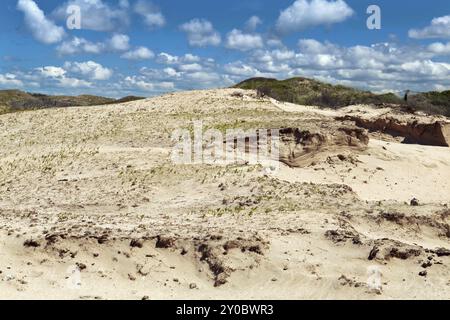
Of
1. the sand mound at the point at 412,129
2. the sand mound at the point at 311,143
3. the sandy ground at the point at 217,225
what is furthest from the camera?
the sand mound at the point at 412,129

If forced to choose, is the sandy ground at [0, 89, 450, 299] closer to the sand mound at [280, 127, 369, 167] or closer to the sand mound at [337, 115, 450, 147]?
the sand mound at [280, 127, 369, 167]

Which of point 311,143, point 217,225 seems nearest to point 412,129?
point 311,143

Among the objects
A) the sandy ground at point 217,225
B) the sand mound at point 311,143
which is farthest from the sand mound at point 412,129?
the sand mound at point 311,143

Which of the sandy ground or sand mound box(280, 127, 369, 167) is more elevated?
sand mound box(280, 127, 369, 167)

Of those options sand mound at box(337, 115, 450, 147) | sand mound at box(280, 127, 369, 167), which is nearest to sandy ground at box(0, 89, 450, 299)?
sand mound at box(280, 127, 369, 167)

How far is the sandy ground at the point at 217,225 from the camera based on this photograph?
29.2ft

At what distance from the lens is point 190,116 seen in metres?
26.5

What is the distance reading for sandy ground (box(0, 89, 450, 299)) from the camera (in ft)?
29.2

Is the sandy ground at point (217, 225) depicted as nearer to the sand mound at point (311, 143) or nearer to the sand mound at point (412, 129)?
the sand mound at point (311, 143)

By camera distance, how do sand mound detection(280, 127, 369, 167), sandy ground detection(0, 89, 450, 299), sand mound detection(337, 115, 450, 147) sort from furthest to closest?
sand mound detection(337, 115, 450, 147)
sand mound detection(280, 127, 369, 167)
sandy ground detection(0, 89, 450, 299)

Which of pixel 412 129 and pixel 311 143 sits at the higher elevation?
pixel 412 129

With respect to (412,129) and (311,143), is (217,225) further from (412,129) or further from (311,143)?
(412,129)

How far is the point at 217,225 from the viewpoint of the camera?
11.5 meters
